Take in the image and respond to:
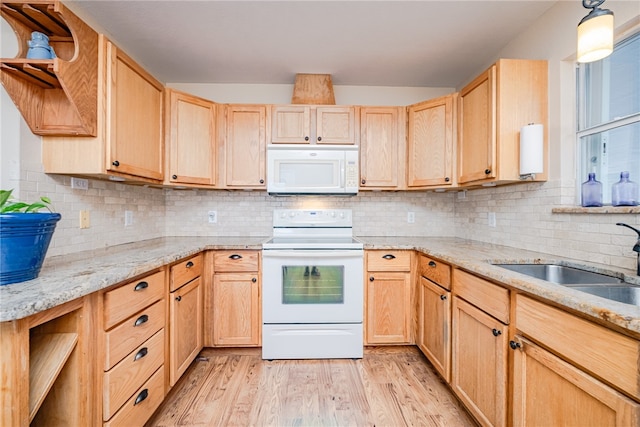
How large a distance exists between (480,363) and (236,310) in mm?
1679

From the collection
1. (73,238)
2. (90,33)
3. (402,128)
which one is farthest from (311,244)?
(90,33)

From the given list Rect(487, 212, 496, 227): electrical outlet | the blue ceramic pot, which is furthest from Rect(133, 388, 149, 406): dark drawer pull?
Rect(487, 212, 496, 227): electrical outlet

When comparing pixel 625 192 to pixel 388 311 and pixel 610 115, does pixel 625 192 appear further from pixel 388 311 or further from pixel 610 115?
pixel 388 311

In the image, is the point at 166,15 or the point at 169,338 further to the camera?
the point at 166,15

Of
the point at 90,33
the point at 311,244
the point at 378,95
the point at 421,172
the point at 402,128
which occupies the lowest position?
the point at 311,244

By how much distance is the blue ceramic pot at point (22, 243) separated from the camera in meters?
0.96

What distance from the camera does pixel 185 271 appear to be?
195 centimetres

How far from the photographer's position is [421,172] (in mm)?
2512

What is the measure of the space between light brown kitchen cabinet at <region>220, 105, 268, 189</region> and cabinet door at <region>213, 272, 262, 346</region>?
33.3 inches

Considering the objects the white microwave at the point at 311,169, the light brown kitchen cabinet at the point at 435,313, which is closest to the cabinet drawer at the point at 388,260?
the light brown kitchen cabinet at the point at 435,313

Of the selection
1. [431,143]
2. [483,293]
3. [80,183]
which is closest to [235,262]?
[80,183]

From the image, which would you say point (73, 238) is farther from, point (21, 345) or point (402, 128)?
point (402, 128)

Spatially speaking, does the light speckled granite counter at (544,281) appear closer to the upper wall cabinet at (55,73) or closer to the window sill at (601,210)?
the window sill at (601,210)

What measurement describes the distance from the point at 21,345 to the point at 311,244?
5.35 feet
